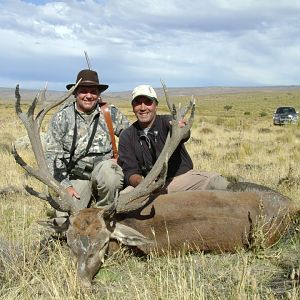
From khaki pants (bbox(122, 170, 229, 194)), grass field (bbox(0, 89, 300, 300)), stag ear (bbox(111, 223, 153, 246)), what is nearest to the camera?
grass field (bbox(0, 89, 300, 300))

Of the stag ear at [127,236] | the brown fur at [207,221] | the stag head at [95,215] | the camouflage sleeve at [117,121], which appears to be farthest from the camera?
the camouflage sleeve at [117,121]

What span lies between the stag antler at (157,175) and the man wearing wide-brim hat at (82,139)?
116cm

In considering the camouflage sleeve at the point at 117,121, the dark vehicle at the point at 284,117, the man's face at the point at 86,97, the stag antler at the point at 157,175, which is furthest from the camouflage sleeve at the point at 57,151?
the dark vehicle at the point at 284,117

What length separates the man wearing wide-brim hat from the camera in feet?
22.2

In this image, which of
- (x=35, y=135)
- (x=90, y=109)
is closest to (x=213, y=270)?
(x=35, y=135)

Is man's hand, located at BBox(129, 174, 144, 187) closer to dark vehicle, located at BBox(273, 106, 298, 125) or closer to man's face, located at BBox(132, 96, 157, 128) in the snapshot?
man's face, located at BBox(132, 96, 157, 128)

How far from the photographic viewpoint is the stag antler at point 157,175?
5266 mm

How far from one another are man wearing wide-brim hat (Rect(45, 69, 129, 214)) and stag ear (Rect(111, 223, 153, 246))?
1.51m

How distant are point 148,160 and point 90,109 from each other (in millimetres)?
1187

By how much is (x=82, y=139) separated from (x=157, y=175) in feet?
5.90

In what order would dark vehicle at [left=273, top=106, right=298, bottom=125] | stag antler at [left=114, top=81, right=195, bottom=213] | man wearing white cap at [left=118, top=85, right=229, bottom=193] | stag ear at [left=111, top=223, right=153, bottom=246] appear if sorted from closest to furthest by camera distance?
stag ear at [left=111, top=223, right=153, bottom=246] → stag antler at [left=114, top=81, right=195, bottom=213] → man wearing white cap at [left=118, top=85, right=229, bottom=193] → dark vehicle at [left=273, top=106, right=298, bottom=125]

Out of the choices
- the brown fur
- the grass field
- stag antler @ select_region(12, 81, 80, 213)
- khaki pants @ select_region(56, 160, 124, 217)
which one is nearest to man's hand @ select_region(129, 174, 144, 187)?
khaki pants @ select_region(56, 160, 124, 217)

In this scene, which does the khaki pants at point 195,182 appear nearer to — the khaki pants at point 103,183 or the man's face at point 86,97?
the khaki pants at point 103,183

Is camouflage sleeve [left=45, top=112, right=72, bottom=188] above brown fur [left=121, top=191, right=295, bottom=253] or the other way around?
above
